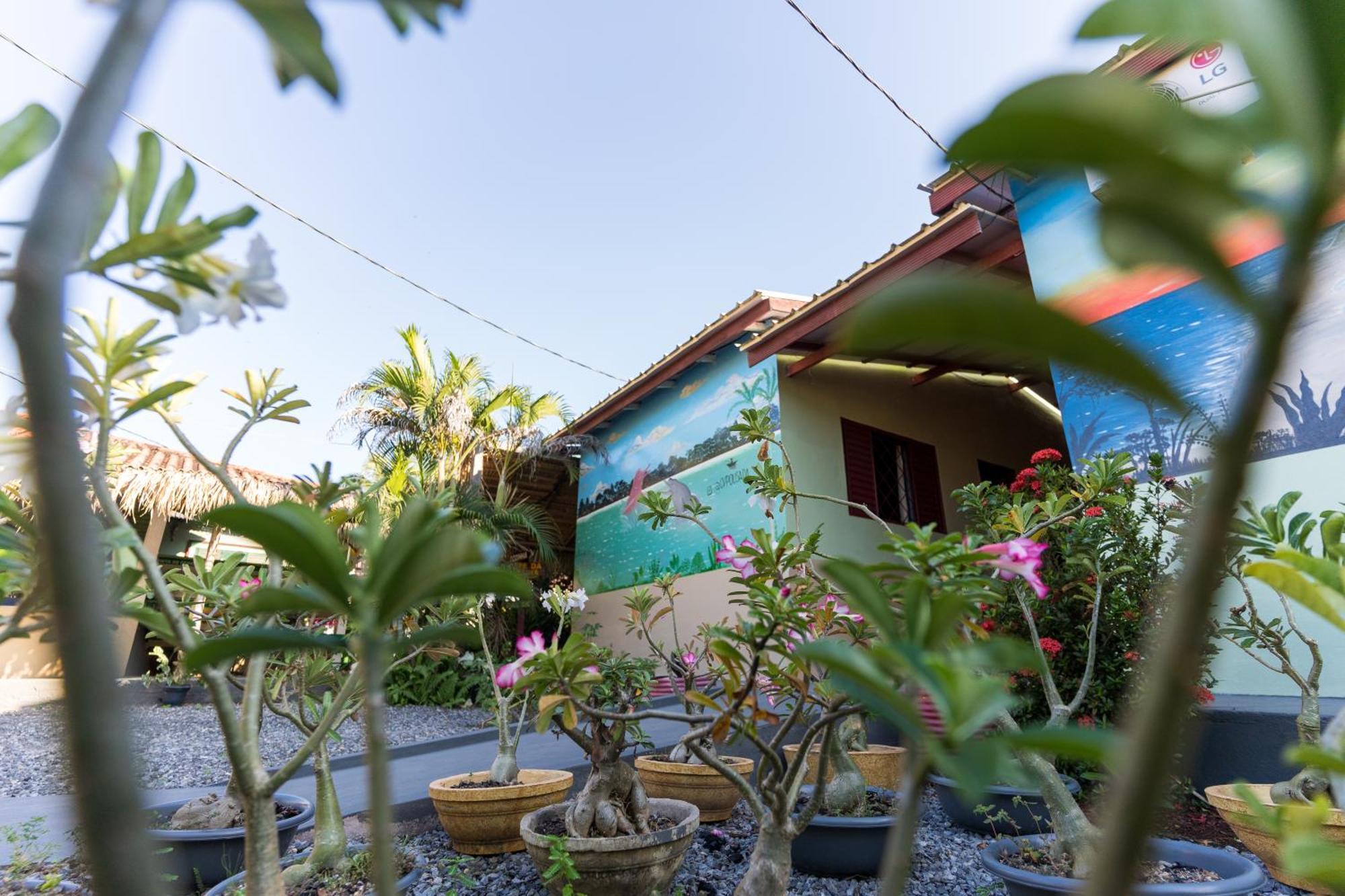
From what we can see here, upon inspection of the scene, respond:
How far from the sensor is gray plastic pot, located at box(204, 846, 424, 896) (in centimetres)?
171

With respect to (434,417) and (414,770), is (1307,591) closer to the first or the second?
(414,770)

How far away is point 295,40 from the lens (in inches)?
15.2

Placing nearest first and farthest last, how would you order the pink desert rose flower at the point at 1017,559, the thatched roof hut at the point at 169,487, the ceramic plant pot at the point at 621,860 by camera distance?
the pink desert rose flower at the point at 1017,559 < the ceramic plant pot at the point at 621,860 < the thatched roof hut at the point at 169,487

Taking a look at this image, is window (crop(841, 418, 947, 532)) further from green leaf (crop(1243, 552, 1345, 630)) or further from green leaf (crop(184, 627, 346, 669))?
green leaf (crop(184, 627, 346, 669))

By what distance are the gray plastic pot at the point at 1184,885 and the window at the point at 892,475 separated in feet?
14.7

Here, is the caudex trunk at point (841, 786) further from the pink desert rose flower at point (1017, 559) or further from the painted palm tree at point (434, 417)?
the painted palm tree at point (434, 417)

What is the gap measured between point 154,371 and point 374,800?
0.60 metres

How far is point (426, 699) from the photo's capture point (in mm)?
7246

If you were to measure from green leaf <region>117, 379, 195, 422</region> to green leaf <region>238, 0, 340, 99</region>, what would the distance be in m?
0.31

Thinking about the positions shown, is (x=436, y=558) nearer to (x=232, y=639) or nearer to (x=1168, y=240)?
(x=232, y=639)

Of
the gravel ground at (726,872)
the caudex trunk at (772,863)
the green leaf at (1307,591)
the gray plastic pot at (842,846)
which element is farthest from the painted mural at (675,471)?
the green leaf at (1307,591)

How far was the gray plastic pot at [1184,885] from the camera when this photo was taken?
4.79 ft

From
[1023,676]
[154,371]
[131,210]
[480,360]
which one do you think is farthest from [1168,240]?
[480,360]

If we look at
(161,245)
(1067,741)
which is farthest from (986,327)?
(161,245)
